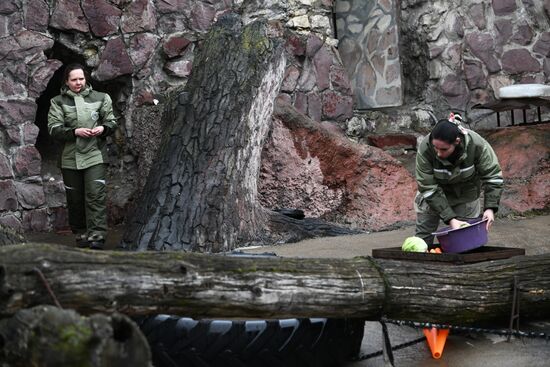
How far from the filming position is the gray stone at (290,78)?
10219 millimetres

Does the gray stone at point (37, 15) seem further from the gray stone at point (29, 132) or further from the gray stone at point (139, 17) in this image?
the gray stone at point (29, 132)

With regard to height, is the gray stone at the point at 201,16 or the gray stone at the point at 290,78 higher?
the gray stone at the point at 201,16

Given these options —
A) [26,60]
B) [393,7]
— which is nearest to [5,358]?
[26,60]

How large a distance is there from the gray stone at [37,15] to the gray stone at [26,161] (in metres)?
1.08

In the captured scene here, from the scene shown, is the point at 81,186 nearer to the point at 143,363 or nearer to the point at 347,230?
the point at 347,230

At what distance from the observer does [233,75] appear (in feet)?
25.4

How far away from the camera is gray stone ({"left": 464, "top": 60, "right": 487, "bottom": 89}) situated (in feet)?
35.2

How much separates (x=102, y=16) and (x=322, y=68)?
2.46m

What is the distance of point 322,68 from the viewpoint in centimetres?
1047

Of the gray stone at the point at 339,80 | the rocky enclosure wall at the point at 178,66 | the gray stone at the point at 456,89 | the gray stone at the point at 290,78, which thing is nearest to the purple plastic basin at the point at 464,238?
the rocky enclosure wall at the point at 178,66

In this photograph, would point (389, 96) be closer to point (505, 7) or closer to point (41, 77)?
point (505, 7)

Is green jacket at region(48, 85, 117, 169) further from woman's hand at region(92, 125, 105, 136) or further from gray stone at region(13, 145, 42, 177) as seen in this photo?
gray stone at region(13, 145, 42, 177)

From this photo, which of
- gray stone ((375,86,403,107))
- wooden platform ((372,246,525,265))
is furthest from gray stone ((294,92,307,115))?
wooden platform ((372,246,525,265))

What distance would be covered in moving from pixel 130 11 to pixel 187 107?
2.23 metres
